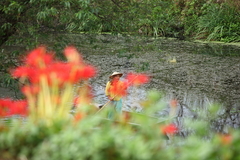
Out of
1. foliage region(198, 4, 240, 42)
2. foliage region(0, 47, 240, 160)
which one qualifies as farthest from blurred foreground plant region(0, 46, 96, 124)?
foliage region(198, 4, 240, 42)

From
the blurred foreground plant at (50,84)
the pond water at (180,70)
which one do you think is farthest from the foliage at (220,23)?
the blurred foreground plant at (50,84)

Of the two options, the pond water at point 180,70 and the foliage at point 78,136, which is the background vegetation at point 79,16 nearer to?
the pond water at point 180,70

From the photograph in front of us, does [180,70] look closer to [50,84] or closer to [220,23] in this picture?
[220,23]

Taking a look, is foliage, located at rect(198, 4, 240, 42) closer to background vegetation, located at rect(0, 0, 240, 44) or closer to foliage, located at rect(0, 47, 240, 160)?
background vegetation, located at rect(0, 0, 240, 44)

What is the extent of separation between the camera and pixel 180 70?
46.7 feet

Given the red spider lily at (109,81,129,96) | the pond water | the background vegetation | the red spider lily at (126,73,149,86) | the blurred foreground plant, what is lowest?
the pond water

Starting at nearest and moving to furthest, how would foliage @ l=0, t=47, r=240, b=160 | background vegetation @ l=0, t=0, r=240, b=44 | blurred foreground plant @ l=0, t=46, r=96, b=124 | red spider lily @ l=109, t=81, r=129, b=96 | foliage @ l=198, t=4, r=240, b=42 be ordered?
foliage @ l=0, t=47, r=240, b=160 < blurred foreground plant @ l=0, t=46, r=96, b=124 < red spider lily @ l=109, t=81, r=129, b=96 < background vegetation @ l=0, t=0, r=240, b=44 < foliage @ l=198, t=4, r=240, b=42

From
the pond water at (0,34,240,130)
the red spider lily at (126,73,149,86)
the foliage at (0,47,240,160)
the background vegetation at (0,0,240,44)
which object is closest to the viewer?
the foliage at (0,47,240,160)

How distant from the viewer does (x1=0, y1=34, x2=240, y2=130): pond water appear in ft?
29.0

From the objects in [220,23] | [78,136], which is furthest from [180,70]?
[78,136]

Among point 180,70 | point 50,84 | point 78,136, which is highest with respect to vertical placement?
point 50,84

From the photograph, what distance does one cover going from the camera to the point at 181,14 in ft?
88.4

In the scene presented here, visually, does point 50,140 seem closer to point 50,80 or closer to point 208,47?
point 50,80

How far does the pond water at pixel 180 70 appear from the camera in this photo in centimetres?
885
